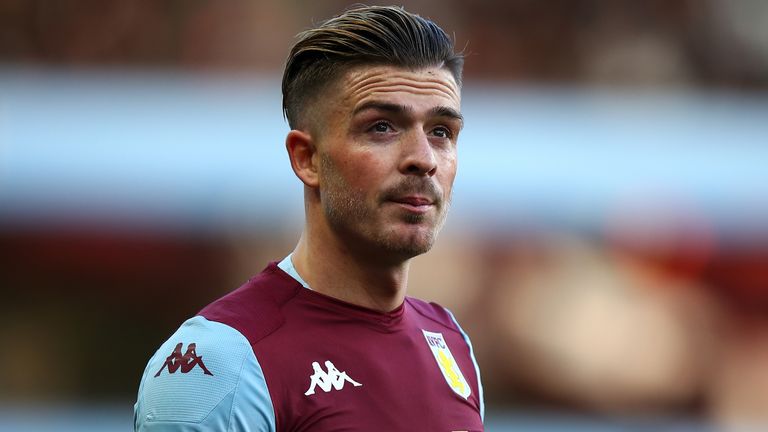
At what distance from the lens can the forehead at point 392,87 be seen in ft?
8.17

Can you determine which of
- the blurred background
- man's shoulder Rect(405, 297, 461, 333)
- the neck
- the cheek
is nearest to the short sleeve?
the neck

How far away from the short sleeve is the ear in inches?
18.3

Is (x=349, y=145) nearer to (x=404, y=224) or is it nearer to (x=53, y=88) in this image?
(x=404, y=224)

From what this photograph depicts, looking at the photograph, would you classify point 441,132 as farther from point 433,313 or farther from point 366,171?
point 433,313

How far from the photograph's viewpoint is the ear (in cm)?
260

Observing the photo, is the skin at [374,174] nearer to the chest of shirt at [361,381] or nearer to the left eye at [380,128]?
the left eye at [380,128]

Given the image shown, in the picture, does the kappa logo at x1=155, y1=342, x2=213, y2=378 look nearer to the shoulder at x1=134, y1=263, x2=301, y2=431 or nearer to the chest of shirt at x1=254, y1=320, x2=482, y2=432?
the shoulder at x1=134, y1=263, x2=301, y2=431

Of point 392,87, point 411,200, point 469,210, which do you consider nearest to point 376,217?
point 411,200

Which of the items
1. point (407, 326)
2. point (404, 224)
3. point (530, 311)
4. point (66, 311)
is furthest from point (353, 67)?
point (66, 311)

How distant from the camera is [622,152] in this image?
8.34 m

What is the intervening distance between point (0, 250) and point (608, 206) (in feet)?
15.2

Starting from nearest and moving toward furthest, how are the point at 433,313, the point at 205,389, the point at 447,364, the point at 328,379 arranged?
the point at 205,389 < the point at 328,379 < the point at 447,364 < the point at 433,313

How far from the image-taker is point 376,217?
2.47 metres

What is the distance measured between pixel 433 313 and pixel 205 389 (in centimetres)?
92
